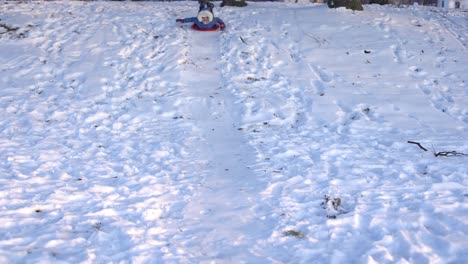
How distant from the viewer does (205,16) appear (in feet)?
39.8

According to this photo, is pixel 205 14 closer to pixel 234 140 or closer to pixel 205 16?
pixel 205 16

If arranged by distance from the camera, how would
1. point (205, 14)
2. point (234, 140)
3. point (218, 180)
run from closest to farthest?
point (218, 180) → point (234, 140) → point (205, 14)

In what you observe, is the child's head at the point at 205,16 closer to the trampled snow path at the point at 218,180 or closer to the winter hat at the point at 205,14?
the winter hat at the point at 205,14

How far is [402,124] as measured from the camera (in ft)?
23.2

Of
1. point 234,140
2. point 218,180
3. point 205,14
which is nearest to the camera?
point 218,180

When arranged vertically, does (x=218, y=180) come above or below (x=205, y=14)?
below

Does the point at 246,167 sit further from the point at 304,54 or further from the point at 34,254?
the point at 304,54

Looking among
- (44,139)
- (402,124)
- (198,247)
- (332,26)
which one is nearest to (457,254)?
(198,247)

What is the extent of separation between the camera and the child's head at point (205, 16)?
39.6ft

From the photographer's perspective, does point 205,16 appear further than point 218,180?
Yes

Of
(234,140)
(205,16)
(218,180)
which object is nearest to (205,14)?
(205,16)

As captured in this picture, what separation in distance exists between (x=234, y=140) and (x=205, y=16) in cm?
617

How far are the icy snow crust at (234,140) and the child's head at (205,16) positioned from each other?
446 millimetres

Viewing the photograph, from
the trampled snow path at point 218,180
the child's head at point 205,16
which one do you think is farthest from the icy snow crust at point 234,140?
the child's head at point 205,16
